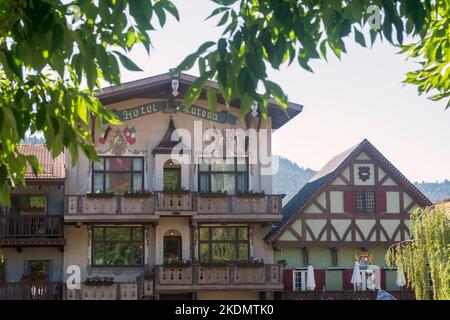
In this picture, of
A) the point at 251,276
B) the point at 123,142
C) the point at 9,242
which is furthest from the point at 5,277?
the point at 251,276

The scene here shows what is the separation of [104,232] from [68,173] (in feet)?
8.68

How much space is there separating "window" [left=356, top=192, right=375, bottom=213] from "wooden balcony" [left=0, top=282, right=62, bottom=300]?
1189 centimetres

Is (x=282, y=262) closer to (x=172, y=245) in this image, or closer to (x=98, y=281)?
(x=172, y=245)

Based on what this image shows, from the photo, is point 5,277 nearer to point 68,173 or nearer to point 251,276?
point 68,173

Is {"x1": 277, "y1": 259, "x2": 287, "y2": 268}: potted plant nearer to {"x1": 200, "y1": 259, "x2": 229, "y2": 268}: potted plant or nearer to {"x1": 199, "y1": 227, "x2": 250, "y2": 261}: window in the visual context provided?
{"x1": 199, "y1": 227, "x2": 250, "y2": 261}: window

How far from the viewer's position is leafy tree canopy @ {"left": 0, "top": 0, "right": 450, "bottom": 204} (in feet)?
16.6

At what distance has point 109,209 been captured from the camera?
28984mm

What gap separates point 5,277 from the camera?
2956 cm

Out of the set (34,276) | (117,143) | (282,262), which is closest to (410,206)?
(282,262)

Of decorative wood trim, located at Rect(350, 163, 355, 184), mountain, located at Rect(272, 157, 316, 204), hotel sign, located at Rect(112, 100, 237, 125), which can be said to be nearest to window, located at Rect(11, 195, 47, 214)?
hotel sign, located at Rect(112, 100, 237, 125)

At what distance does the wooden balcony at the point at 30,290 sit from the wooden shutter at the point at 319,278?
32.4 ft

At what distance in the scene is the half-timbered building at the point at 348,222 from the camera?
30.8 meters

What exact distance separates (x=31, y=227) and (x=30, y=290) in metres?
2.29

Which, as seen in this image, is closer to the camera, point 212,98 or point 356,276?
point 212,98
